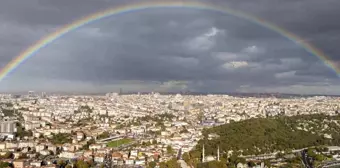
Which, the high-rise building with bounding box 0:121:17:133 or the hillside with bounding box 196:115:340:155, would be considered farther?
the high-rise building with bounding box 0:121:17:133

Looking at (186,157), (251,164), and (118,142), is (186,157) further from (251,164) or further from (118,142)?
(118,142)

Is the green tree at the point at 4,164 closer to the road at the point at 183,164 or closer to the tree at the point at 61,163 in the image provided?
the tree at the point at 61,163

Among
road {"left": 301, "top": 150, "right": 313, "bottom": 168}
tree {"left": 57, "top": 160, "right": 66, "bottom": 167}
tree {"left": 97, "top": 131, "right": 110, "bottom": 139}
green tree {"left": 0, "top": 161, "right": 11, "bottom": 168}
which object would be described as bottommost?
road {"left": 301, "top": 150, "right": 313, "bottom": 168}

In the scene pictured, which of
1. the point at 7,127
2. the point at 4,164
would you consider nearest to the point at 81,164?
the point at 4,164

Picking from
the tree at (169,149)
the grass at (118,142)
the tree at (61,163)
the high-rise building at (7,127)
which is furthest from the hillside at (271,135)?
the high-rise building at (7,127)

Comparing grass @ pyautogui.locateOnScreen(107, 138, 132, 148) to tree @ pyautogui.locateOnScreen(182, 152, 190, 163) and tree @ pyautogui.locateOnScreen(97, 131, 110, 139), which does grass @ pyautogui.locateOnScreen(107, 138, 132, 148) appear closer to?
tree @ pyautogui.locateOnScreen(97, 131, 110, 139)

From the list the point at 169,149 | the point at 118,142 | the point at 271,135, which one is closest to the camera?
the point at 169,149

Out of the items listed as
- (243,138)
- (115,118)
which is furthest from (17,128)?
(243,138)

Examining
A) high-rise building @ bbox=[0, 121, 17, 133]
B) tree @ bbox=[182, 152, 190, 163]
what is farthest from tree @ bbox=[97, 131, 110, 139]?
tree @ bbox=[182, 152, 190, 163]
